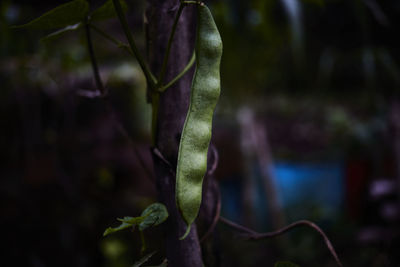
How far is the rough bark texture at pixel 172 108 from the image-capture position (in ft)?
1.20

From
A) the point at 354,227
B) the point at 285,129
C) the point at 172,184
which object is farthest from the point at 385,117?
the point at 285,129

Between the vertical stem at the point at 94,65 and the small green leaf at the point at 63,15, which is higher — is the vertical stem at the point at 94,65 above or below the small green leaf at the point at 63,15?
below

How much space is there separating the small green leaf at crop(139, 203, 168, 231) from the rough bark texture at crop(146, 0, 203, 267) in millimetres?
18

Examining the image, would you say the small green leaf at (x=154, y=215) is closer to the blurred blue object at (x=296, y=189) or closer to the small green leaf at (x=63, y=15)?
the small green leaf at (x=63, y=15)

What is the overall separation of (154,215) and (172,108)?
4.4 inches

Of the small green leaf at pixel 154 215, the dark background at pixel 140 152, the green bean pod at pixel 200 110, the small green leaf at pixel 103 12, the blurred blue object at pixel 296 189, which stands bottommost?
the blurred blue object at pixel 296 189

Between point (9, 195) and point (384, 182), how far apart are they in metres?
1.56

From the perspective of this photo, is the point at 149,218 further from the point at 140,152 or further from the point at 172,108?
the point at 140,152

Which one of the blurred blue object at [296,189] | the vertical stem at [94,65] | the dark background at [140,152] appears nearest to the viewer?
the vertical stem at [94,65]

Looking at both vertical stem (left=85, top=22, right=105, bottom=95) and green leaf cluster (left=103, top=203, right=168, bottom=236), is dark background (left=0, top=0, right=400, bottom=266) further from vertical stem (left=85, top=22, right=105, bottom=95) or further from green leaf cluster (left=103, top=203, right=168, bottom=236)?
green leaf cluster (left=103, top=203, right=168, bottom=236)

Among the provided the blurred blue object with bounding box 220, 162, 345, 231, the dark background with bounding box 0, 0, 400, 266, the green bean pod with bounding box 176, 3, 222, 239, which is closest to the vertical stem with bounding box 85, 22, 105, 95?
the green bean pod with bounding box 176, 3, 222, 239

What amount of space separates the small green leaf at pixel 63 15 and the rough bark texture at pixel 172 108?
0.08m

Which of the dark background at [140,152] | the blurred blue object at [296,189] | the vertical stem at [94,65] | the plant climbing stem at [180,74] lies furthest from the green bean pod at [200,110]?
the blurred blue object at [296,189]

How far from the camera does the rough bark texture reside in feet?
1.20
